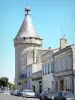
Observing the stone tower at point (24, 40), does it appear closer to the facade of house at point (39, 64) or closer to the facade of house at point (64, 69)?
the facade of house at point (39, 64)

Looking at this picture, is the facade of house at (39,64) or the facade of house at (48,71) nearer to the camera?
the facade of house at (39,64)

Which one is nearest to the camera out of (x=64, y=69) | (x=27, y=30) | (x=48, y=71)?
(x=64, y=69)

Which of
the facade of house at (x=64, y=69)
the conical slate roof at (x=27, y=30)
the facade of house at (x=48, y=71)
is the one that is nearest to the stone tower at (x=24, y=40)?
the conical slate roof at (x=27, y=30)

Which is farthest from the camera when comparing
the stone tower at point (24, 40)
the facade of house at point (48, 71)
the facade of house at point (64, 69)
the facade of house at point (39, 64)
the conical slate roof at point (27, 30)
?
the conical slate roof at point (27, 30)

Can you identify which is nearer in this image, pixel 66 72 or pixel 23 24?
pixel 66 72

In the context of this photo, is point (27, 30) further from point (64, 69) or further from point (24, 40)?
point (64, 69)

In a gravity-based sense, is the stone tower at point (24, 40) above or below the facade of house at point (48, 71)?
above

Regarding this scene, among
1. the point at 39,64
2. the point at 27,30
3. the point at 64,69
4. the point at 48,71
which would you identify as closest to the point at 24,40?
the point at 27,30

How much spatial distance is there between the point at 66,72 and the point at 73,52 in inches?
164

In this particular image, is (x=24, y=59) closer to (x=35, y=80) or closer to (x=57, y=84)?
(x=35, y=80)

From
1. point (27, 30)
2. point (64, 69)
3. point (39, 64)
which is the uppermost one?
point (27, 30)

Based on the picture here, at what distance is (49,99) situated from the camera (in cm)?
4181

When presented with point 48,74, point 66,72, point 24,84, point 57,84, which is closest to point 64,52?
point 66,72

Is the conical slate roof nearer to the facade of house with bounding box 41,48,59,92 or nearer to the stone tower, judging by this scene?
the stone tower
